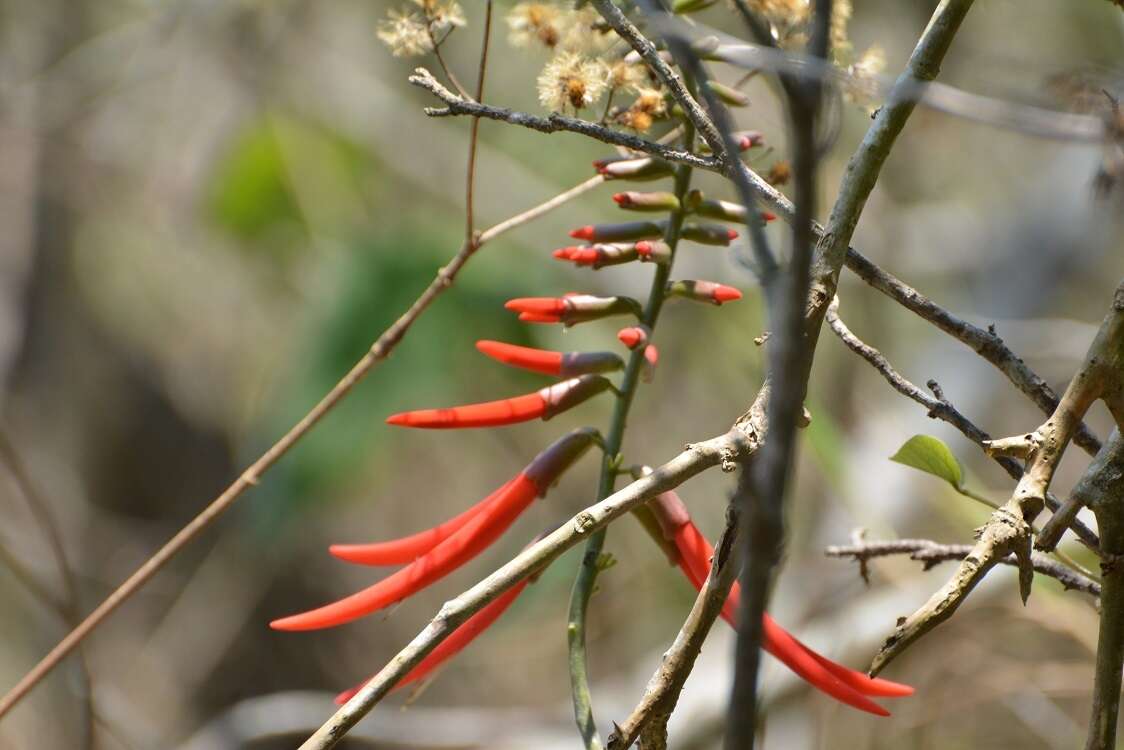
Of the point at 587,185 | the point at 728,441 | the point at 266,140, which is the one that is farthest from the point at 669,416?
the point at 728,441

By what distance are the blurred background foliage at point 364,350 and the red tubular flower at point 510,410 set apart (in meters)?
1.02

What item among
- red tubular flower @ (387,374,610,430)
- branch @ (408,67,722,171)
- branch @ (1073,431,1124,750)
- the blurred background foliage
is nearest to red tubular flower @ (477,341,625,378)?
red tubular flower @ (387,374,610,430)

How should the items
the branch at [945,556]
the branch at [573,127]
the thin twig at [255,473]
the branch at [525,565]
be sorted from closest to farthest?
1. the branch at [525,565]
2. the branch at [573,127]
3. the branch at [945,556]
4. the thin twig at [255,473]

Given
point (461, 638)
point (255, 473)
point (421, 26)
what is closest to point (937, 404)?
point (461, 638)

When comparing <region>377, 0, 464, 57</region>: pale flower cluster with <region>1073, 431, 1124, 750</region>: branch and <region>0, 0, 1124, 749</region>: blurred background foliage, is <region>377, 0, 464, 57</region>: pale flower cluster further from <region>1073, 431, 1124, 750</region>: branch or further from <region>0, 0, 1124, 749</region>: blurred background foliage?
<region>0, 0, 1124, 749</region>: blurred background foliage

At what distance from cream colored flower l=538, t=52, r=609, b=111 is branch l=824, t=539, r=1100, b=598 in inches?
11.4

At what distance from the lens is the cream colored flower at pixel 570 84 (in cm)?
54

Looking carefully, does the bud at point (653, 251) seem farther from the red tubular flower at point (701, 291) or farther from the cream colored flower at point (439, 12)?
the cream colored flower at point (439, 12)

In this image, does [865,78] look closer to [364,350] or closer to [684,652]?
[684,652]

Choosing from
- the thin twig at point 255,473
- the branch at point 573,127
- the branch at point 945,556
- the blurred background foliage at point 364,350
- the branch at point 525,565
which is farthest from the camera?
the blurred background foliage at point 364,350

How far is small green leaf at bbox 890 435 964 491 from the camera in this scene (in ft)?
1.82

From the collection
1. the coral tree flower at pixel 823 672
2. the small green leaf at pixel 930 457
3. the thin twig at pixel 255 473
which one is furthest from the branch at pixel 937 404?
the thin twig at pixel 255 473

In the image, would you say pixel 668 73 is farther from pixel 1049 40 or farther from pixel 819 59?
pixel 1049 40

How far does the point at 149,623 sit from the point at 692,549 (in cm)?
255
